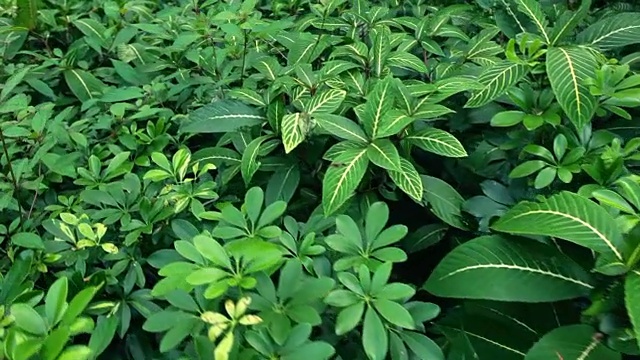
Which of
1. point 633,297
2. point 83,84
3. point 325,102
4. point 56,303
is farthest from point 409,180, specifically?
point 83,84

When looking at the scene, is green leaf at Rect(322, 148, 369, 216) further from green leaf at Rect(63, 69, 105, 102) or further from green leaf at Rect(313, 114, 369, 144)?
green leaf at Rect(63, 69, 105, 102)

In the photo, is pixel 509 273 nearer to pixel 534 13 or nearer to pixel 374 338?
pixel 374 338

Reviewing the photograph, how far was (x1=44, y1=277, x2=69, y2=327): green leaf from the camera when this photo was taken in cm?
98

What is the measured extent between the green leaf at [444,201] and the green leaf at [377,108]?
21cm

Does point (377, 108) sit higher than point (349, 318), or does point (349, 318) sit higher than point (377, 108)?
point (377, 108)

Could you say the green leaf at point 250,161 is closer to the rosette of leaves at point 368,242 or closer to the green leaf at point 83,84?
the rosette of leaves at point 368,242

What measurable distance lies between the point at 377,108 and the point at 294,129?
0.21 m

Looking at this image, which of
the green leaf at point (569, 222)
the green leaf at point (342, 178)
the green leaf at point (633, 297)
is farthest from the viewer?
the green leaf at point (342, 178)

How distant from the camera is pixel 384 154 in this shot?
1.31 m

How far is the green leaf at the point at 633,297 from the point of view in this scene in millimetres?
947

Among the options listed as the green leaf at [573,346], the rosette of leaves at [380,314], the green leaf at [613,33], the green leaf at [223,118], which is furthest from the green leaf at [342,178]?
the green leaf at [613,33]

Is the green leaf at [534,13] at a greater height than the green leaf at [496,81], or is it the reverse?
the green leaf at [534,13]

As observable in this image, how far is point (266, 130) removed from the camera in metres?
1.64

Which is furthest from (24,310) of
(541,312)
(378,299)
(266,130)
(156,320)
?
(541,312)
